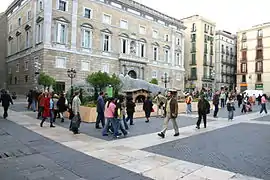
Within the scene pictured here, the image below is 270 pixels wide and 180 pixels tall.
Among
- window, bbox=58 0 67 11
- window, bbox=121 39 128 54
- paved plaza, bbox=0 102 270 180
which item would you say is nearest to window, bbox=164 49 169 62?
window, bbox=121 39 128 54

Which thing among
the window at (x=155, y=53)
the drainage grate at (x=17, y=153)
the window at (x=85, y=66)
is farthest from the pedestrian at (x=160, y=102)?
the window at (x=155, y=53)

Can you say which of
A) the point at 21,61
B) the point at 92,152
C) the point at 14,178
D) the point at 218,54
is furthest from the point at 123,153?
the point at 218,54

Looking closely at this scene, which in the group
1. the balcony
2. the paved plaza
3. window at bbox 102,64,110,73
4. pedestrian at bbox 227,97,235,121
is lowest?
the paved plaza

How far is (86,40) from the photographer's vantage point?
32656mm

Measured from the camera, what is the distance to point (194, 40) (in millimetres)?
53750

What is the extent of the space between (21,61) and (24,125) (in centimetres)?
2761

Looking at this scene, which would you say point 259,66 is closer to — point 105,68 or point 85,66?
point 105,68

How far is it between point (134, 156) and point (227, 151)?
107 inches

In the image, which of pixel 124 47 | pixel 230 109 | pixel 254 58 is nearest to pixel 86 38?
pixel 124 47

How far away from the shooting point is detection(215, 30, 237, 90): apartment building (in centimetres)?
5684

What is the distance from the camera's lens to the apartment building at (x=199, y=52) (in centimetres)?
5275

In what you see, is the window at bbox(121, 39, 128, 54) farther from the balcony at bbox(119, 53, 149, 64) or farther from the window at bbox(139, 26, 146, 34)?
the window at bbox(139, 26, 146, 34)

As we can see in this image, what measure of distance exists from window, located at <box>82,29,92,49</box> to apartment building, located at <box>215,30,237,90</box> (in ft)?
116

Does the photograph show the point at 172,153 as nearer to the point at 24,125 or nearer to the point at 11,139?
the point at 11,139
